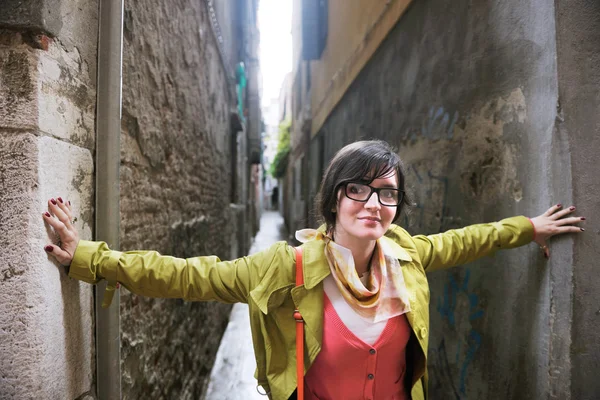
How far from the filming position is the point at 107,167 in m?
1.59

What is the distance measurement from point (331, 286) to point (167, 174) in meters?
1.86

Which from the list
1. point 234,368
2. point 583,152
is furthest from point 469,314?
point 234,368

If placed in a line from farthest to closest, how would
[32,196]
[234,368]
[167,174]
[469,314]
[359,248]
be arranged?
[234,368]
[167,174]
[469,314]
[359,248]
[32,196]

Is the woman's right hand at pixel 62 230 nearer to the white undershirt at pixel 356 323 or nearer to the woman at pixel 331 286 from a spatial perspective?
the woman at pixel 331 286

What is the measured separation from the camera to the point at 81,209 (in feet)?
4.80

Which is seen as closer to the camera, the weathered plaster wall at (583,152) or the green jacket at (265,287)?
the green jacket at (265,287)

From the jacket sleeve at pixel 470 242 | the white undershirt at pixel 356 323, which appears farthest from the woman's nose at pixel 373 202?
the jacket sleeve at pixel 470 242

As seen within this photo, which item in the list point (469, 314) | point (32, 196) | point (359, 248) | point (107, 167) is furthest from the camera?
point (469, 314)

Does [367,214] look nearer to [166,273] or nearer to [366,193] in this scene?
[366,193]

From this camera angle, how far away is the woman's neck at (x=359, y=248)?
1466 millimetres

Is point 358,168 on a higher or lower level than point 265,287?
higher

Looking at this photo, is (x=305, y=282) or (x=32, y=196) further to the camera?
(x=305, y=282)

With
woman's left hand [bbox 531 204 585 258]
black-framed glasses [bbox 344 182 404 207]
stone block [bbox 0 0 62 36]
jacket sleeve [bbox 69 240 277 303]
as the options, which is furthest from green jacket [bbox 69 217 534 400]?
stone block [bbox 0 0 62 36]

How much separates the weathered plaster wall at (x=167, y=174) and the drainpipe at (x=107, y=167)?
14.7 inches
